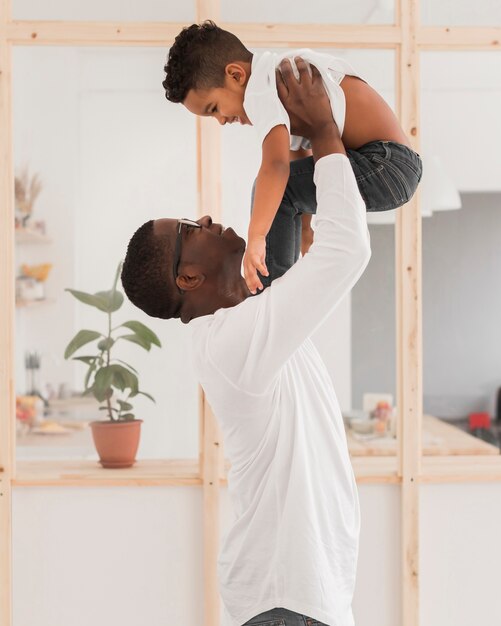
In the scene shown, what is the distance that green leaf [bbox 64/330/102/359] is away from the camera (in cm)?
267

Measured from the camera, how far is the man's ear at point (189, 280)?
1.47 m

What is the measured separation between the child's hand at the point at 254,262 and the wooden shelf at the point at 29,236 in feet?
4.68

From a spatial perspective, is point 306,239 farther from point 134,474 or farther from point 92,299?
point 134,474

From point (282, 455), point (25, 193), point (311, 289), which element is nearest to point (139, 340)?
point (25, 193)

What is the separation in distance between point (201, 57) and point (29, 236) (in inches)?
50.1

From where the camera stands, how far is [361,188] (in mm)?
1518

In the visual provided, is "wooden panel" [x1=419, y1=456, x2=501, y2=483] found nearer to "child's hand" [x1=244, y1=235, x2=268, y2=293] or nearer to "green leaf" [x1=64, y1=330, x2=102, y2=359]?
"green leaf" [x1=64, y1=330, x2=102, y2=359]

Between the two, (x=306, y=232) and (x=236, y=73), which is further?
(x=306, y=232)

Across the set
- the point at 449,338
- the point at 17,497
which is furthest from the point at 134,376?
the point at 449,338

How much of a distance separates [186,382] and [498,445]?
107cm

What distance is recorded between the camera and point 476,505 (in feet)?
8.85

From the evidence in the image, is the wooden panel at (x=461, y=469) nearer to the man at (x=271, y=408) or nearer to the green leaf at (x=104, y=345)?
the green leaf at (x=104, y=345)

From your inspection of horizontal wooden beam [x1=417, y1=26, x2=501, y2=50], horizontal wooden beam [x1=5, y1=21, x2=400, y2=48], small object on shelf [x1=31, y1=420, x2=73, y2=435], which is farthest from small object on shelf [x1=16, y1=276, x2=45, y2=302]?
horizontal wooden beam [x1=417, y1=26, x2=501, y2=50]

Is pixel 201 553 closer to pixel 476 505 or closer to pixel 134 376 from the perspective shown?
pixel 134 376
